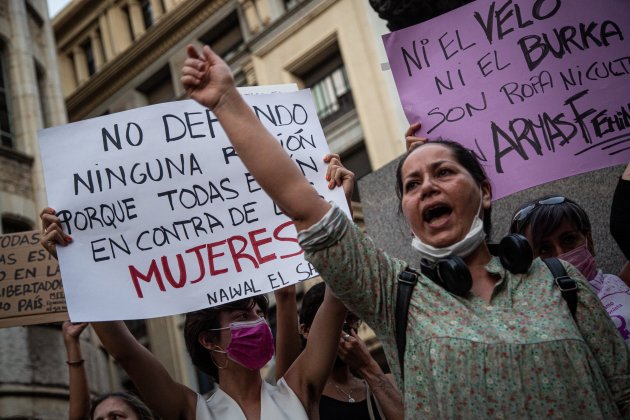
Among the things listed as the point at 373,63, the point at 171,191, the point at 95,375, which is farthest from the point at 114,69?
the point at 171,191

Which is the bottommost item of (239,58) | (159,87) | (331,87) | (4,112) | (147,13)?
(4,112)

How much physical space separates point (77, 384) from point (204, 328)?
0.71 meters

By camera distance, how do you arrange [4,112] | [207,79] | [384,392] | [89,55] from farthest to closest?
[89,55], [4,112], [384,392], [207,79]

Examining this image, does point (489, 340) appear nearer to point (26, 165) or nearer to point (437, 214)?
point (437, 214)

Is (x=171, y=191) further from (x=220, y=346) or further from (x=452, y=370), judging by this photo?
(x=452, y=370)

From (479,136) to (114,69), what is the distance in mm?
23758

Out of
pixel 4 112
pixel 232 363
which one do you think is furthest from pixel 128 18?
pixel 232 363

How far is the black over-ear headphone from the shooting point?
1.99 metres

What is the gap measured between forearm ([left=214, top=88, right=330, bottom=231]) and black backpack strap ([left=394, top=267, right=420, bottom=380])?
0.29 m

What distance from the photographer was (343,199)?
2988 mm

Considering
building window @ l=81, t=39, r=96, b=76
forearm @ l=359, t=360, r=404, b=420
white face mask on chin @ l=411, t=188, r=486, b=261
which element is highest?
building window @ l=81, t=39, r=96, b=76

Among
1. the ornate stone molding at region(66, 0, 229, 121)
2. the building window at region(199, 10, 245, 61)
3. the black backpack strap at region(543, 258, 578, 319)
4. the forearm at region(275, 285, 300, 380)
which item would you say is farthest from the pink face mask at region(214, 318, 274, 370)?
the ornate stone molding at region(66, 0, 229, 121)

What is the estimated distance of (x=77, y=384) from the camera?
3.41 m

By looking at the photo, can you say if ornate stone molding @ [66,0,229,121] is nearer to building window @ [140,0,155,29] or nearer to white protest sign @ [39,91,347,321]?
building window @ [140,0,155,29]
